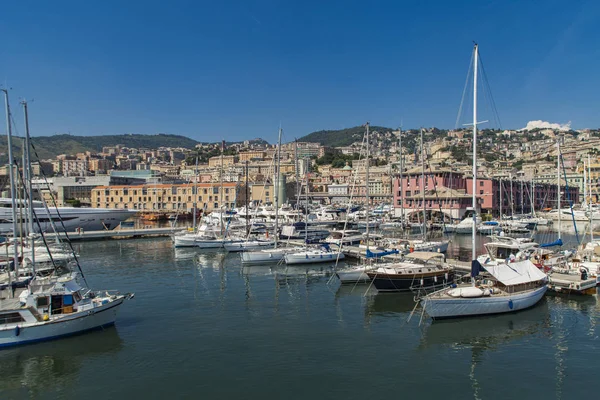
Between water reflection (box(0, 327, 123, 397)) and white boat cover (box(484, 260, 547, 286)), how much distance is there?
16.3 meters

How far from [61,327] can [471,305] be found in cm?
1661

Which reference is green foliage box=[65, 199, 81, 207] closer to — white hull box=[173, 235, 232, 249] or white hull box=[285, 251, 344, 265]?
white hull box=[173, 235, 232, 249]

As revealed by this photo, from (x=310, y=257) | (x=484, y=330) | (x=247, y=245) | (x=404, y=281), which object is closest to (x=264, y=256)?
(x=310, y=257)

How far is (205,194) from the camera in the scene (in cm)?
9975

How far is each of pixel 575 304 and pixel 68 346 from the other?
22879 millimetres

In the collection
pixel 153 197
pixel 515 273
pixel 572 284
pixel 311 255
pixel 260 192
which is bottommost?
pixel 572 284

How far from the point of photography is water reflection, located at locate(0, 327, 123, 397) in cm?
1486

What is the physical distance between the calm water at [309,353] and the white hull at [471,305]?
393 millimetres

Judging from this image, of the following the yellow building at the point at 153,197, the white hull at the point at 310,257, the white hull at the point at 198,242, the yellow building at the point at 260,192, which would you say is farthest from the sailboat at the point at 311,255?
the yellow building at the point at 153,197

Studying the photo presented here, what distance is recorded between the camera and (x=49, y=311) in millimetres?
18406

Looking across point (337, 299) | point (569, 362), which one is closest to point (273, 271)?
point (337, 299)

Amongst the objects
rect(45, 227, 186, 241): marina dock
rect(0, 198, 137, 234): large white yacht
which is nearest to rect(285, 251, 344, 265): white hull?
rect(45, 227, 186, 241): marina dock

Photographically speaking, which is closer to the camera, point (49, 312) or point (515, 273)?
point (49, 312)

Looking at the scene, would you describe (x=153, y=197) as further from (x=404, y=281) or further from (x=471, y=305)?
(x=471, y=305)
